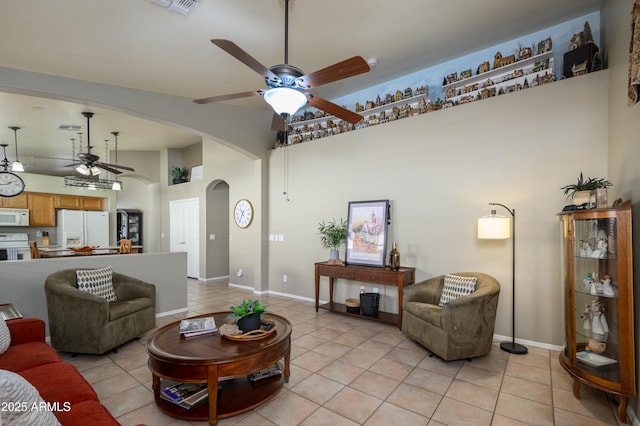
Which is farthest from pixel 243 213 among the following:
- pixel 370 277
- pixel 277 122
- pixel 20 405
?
pixel 20 405

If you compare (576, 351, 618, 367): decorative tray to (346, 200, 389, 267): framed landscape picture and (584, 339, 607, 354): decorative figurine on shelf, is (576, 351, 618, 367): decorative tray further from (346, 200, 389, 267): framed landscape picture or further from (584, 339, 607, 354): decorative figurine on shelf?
(346, 200, 389, 267): framed landscape picture

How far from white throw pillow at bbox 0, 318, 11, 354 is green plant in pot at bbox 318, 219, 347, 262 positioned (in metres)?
3.60

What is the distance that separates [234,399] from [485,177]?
3.57 meters

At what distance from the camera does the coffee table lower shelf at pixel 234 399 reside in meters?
2.23

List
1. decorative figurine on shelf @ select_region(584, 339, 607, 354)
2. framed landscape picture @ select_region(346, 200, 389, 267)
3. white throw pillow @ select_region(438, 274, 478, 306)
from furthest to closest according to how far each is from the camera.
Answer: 1. framed landscape picture @ select_region(346, 200, 389, 267)
2. white throw pillow @ select_region(438, 274, 478, 306)
3. decorative figurine on shelf @ select_region(584, 339, 607, 354)

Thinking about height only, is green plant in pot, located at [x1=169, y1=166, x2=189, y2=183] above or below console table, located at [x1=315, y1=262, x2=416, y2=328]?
above

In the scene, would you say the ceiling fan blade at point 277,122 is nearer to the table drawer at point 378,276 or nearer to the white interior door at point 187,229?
the table drawer at point 378,276

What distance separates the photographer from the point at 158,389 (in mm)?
2455

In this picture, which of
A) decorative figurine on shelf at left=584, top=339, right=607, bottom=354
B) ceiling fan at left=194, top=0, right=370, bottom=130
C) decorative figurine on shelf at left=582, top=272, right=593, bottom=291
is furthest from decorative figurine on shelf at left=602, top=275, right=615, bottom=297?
ceiling fan at left=194, top=0, right=370, bottom=130

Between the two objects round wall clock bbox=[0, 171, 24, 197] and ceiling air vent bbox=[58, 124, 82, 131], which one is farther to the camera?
round wall clock bbox=[0, 171, 24, 197]

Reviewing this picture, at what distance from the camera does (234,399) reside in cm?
238

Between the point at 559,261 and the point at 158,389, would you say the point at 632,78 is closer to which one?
the point at 559,261

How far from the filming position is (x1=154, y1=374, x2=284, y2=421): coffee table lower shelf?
2.23 m

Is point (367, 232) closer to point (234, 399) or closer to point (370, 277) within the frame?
point (370, 277)
